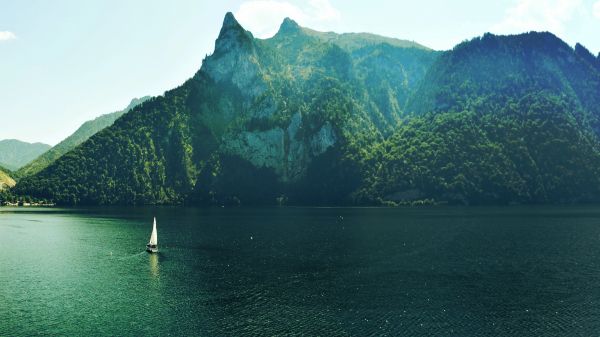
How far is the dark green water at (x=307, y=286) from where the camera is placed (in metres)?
69.4

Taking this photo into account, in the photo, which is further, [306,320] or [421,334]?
[306,320]

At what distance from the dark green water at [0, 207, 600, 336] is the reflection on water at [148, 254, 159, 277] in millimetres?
803

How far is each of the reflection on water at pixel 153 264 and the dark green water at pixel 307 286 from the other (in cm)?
80

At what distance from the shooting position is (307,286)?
92125mm

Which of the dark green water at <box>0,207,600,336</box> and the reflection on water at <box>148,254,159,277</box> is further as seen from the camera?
the reflection on water at <box>148,254,159,277</box>

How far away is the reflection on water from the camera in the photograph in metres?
108

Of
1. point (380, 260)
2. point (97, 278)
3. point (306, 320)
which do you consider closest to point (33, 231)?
point (97, 278)

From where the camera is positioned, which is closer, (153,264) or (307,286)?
(307,286)

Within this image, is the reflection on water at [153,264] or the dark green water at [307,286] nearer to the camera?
the dark green water at [307,286]

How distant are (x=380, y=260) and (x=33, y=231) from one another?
154048 mm

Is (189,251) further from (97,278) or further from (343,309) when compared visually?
(343,309)

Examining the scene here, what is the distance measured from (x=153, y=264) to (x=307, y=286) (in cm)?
4719

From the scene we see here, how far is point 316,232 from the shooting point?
182 metres

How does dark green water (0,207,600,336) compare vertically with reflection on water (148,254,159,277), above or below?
below
